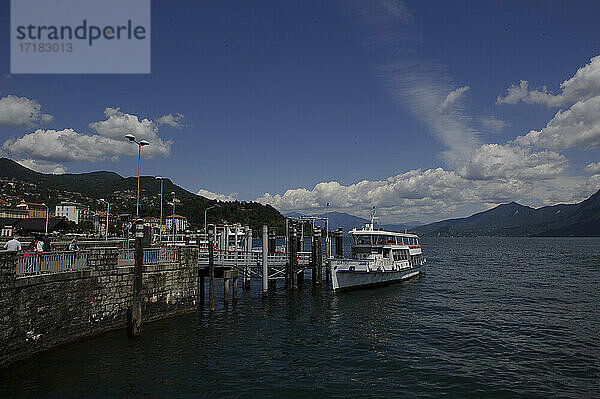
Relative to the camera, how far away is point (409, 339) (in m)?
22.5

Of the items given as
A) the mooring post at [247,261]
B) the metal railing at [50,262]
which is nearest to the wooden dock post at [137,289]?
the metal railing at [50,262]

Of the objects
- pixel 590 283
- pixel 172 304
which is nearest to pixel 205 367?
pixel 172 304

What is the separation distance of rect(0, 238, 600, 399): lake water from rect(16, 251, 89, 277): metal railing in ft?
11.5

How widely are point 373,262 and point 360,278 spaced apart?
258 cm

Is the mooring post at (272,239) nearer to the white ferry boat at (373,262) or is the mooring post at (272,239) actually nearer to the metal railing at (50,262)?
the white ferry boat at (373,262)

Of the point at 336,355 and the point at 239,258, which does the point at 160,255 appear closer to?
the point at 239,258

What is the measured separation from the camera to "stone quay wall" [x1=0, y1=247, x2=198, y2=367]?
595 inches

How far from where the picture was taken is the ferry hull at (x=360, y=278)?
3600 cm

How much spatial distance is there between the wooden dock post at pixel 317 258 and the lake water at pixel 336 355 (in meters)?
5.76

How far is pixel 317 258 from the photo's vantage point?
38188mm

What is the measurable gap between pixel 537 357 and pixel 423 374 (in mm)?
6513

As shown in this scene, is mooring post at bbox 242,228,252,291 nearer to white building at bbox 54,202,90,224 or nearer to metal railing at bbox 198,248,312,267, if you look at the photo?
metal railing at bbox 198,248,312,267

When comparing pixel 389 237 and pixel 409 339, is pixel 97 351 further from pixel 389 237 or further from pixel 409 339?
pixel 389 237

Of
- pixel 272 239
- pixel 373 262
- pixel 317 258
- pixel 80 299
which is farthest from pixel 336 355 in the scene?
pixel 272 239
